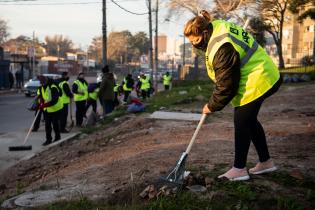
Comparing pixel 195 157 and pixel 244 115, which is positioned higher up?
pixel 244 115

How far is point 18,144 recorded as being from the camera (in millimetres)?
11398

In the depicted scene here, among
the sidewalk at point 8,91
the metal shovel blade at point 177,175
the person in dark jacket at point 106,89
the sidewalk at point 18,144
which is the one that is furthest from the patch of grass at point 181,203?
the sidewalk at point 8,91

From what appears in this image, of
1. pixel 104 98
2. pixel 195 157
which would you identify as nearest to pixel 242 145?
pixel 195 157

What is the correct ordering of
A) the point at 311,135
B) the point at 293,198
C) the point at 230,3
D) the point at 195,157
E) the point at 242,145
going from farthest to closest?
the point at 230,3 → the point at 311,135 → the point at 195,157 → the point at 242,145 → the point at 293,198

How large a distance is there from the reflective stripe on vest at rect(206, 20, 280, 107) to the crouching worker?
281 inches

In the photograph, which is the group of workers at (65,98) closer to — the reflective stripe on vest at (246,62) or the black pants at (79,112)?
the black pants at (79,112)

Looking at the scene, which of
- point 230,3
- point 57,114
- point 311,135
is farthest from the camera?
point 230,3

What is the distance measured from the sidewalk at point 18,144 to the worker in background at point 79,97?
97cm

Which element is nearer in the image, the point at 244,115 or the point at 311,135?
the point at 244,115

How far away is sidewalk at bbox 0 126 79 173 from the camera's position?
9.62m

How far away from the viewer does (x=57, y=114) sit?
11.5 metres

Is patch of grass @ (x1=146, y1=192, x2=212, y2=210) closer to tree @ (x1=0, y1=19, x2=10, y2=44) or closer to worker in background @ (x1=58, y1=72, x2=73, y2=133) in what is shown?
worker in background @ (x1=58, y1=72, x2=73, y2=133)

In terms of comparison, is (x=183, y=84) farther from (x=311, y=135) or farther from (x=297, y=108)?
(x=311, y=135)

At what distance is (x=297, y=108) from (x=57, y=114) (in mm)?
6628
